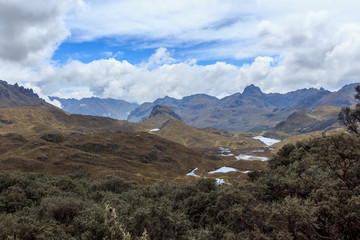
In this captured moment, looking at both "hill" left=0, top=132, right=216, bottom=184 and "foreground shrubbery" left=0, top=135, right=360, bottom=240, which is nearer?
"foreground shrubbery" left=0, top=135, right=360, bottom=240

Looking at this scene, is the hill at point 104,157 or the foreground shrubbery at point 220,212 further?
the hill at point 104,157

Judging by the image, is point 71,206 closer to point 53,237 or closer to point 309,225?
point 53,237

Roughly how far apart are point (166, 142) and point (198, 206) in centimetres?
11938

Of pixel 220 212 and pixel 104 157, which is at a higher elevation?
pixel 220 212

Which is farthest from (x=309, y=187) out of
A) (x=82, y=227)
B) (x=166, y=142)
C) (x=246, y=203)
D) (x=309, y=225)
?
(x=166, y=142)

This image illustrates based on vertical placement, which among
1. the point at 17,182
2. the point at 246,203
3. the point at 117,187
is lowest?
the point at 117,187

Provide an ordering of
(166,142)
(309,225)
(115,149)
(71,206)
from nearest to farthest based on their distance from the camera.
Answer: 1. (309,225)
2. (71,206)
3. (115,149)
4. (166,142)

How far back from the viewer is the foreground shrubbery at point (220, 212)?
47.9ft

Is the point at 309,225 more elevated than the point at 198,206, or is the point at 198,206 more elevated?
the point at 309,225

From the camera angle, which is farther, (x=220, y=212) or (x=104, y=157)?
(x=104, y=157)

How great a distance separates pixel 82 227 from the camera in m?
19.3

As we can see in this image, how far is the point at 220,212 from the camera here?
2145 centimetres

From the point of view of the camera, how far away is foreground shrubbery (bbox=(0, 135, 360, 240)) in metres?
14.6

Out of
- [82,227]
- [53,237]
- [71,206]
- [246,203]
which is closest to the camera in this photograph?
[53,237]
